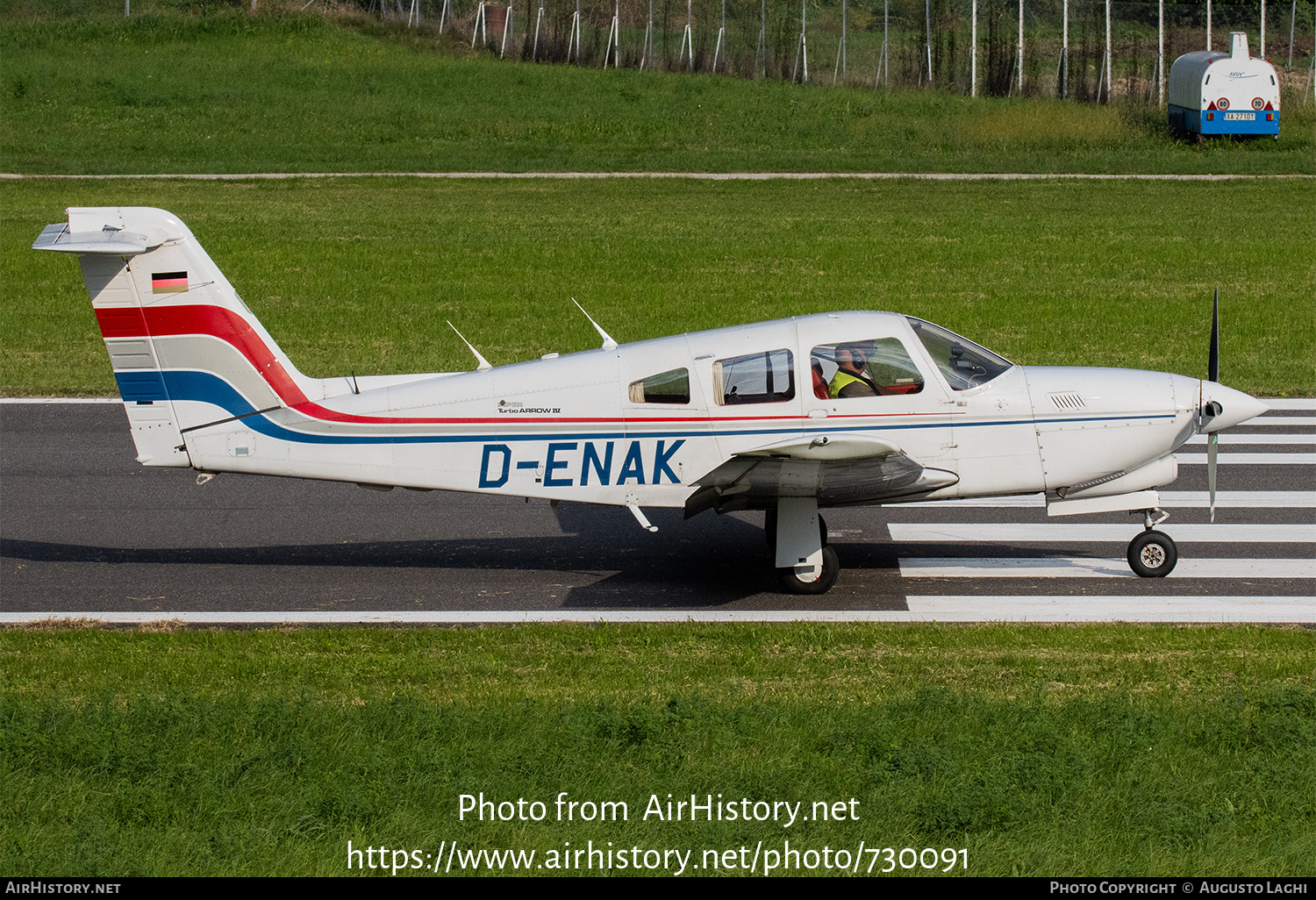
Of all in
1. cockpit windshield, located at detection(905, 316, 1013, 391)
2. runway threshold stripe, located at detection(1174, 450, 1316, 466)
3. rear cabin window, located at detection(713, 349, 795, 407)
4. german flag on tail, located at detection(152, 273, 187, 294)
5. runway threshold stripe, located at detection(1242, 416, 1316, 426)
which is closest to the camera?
rear cabin window, located at detection(713, 349, 795, 407)

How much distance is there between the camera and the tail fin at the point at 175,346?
34.3 feet

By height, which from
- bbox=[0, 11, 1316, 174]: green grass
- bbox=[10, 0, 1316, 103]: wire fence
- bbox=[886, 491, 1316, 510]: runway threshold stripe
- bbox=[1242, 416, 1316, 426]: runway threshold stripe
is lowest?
bbox=[886, 491, 1316, 510]: runway threshold stripe

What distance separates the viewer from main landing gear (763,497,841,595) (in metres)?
10.4

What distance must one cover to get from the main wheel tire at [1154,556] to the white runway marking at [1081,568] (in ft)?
0.54

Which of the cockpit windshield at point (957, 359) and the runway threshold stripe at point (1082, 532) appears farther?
the runway threshold stripe at point (1082, 532)

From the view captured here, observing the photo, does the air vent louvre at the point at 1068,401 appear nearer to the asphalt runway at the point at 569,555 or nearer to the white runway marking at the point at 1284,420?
the asphalt runway at the point at 569,555

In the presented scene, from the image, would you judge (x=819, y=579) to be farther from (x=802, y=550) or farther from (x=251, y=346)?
(x=251, y=346)

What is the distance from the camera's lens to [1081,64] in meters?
42.8

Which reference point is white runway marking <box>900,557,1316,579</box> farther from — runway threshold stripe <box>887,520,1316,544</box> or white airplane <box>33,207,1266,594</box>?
white airplane <box>33,207,1266,594</box>

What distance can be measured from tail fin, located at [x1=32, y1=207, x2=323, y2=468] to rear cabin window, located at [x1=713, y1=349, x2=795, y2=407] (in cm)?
320

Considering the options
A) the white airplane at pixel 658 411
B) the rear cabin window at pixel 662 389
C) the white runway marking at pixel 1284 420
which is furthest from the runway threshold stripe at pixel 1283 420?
the rear cabin window at pixel 662 389

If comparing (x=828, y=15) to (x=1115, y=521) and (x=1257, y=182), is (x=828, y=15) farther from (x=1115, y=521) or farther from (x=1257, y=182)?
(x=1115, y=521)

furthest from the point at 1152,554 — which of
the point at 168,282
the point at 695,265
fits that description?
the point at 695,265

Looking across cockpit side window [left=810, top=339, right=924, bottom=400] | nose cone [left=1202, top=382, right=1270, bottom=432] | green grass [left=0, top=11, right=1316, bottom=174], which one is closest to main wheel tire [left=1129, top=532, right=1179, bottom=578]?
nose cone [left=1202, top=382, right=1270, bottom=432]
